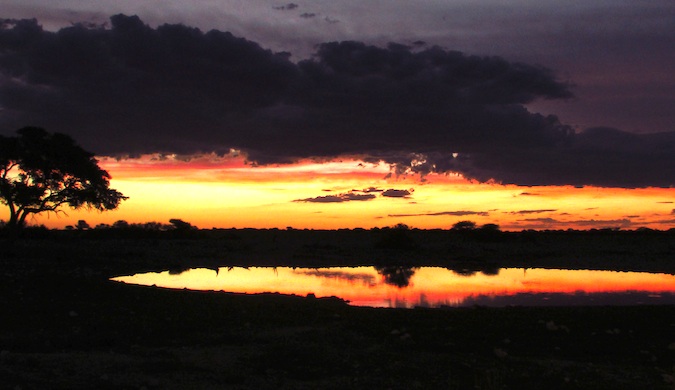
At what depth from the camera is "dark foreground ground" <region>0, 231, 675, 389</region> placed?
10664 mm

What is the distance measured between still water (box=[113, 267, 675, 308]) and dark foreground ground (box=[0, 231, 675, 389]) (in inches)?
202

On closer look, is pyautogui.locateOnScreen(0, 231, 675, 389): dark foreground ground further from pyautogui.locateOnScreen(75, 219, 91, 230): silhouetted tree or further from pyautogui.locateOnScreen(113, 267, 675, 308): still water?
pyautogui.locateOnScreen(75, 219, 91, 230): silhouetted tree

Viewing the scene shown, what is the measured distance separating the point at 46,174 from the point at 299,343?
3537cm

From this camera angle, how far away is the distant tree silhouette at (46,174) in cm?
4209

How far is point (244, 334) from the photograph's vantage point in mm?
14406

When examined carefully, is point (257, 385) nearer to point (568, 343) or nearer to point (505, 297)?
point (568, 343)

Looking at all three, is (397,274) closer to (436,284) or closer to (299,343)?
(436,284)

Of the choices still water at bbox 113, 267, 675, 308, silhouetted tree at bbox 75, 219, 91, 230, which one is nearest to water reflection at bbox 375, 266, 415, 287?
still water at bbox 113, 267, 675, 308

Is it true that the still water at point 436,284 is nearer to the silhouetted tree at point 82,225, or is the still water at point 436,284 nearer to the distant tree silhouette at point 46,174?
the distant tree silhouette at point 46,174

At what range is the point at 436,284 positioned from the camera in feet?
102

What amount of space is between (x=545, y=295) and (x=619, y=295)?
3055 millimetres

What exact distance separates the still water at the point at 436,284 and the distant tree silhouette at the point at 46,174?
1251 centimetres

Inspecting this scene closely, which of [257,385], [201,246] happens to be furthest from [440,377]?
[201,246]

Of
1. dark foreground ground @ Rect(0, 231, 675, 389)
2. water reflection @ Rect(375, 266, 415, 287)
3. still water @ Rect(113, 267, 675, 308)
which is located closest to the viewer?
dark foreground ground @ Rect(0, 231, 675, 389)
